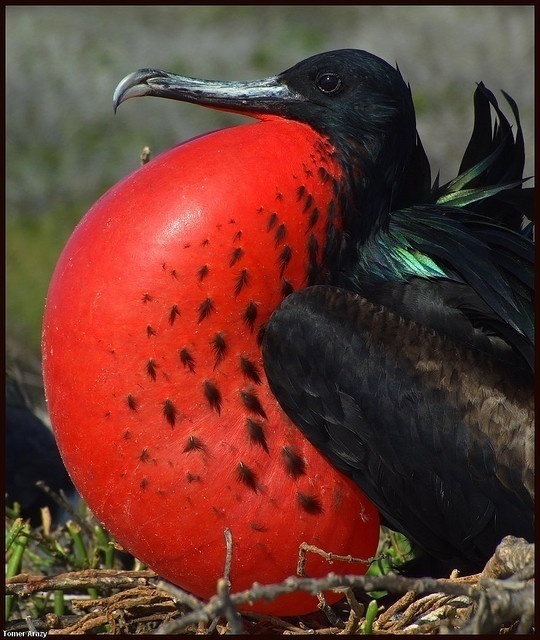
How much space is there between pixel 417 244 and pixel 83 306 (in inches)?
31.6

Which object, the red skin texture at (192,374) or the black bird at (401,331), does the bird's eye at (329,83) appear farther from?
the red skin texture at (192,374)

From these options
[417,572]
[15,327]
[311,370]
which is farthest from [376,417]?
[15,327]

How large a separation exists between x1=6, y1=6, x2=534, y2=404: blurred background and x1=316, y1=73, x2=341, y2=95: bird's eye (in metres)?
6.09

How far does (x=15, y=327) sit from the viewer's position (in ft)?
27.1

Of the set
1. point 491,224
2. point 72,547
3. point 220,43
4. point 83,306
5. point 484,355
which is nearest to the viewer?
point 83,306

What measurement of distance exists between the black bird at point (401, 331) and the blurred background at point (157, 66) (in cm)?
609

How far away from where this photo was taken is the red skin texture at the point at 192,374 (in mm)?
2244

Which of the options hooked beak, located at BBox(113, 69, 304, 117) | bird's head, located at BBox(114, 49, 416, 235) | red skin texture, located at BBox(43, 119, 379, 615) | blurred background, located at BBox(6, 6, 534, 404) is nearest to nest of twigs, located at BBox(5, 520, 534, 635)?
red skin texture, located at BBox(43, 119, 379, 615)

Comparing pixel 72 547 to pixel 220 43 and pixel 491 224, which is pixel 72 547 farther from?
pixel 220 43

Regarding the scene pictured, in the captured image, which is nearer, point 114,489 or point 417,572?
point 114,489

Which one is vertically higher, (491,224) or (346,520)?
(491,224)

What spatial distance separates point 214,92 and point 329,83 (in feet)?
0.88

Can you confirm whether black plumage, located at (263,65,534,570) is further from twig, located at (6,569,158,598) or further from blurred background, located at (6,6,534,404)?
blurred background, located at (6,6,534,404)

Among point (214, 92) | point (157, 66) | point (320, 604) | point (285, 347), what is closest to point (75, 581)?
point (320, 604)
